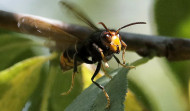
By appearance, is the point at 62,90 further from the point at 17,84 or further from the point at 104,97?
the point at 104,97

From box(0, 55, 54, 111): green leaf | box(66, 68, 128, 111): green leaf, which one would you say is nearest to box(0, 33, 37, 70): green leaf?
box(0, 55, 54, 111): green leaf

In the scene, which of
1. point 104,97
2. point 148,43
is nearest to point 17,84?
point 104,97

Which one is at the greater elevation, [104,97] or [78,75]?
[104,97]

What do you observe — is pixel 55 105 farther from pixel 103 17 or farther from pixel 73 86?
pixel 103 17

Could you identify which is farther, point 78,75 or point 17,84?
point 78,75

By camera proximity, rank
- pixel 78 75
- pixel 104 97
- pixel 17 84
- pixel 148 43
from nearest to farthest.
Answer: pixel 104 97 < pixel 17 84 < pixel 148 43 < pixel 78 75

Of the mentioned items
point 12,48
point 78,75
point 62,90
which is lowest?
point 62,90

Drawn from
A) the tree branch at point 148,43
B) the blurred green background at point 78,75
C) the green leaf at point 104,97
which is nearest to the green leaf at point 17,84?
the blurred green background at point 78,75

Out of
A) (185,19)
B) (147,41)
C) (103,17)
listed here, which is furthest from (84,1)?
(147,41)
